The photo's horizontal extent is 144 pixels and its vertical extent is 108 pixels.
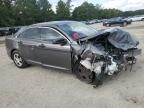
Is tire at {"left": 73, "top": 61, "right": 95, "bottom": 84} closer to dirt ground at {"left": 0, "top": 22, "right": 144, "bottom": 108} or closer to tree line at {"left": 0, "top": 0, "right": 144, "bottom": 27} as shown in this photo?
dirt ground at {"left": 0, "top": 22, "right": 144, "bottom": 108}

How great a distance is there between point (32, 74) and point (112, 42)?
2.78 meters

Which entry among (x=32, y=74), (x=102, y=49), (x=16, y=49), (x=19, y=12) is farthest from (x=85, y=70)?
(x=19, y=12)

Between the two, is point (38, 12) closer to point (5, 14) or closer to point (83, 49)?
point (5, 14)

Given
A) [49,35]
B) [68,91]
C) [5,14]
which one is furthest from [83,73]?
[5,14]

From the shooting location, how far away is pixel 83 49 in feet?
16.3

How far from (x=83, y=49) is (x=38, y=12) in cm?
6359

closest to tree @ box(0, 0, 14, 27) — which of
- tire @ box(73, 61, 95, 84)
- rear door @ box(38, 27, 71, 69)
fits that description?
rear door @ box(38, 27, 71, 69)

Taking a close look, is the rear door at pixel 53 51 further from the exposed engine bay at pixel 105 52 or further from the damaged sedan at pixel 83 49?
the exposed engine bay at pixel 105 52

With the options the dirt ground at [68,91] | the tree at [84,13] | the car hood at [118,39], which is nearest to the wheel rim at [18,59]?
the dirt ground at [68,91]

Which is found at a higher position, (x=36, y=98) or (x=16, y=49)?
(x=16, y=49)

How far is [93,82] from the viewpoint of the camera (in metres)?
4.99

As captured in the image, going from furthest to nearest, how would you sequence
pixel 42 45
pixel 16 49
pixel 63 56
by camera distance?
1. pixel 16 49
2. pixel 42 45
3. pixel 63 56

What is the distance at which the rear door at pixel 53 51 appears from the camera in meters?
5.31

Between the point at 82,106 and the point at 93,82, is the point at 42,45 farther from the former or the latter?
the point at 82,106
